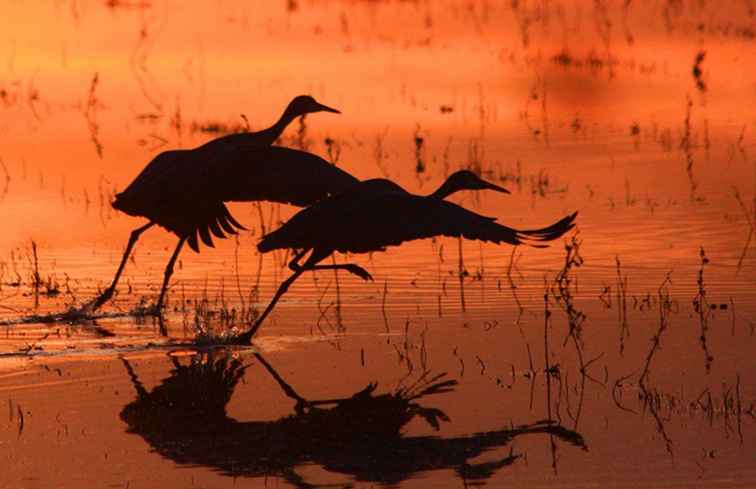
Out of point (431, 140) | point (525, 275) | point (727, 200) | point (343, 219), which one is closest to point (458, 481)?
point (343, 219)

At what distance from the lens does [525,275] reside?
1371 centimetres

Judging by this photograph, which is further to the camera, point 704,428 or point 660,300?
point 660,300

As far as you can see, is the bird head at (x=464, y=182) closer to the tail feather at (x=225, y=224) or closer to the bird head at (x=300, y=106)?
the tail feather at (x=225, y=224)

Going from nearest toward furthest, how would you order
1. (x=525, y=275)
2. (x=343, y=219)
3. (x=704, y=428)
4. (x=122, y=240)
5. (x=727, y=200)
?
(x=704, y=428)
(x=343, y=219)
(x=525, y=275)
(x=122, y=240)
(x=727, y=200)

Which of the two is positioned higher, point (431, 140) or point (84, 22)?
point (84, 22)

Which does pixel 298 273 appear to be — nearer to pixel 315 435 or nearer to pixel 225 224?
pixel 225 224

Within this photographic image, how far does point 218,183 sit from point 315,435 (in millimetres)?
3670

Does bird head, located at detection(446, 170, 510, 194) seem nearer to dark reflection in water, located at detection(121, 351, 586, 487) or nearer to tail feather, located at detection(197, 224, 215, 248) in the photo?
dark reflection in water, located at detection(121, 351, 586, 487)

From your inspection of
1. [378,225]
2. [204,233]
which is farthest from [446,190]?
[204,233]

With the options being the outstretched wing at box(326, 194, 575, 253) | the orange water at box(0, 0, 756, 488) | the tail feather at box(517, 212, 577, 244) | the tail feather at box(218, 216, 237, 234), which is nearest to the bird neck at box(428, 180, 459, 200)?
the outstretched wing at box(326, 194, 575, 253)

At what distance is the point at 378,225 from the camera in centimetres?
1115

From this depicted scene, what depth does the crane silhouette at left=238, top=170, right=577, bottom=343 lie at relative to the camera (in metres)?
10.8

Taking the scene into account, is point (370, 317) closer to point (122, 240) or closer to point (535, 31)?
point (122, 240)

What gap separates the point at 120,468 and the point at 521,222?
7740mm
